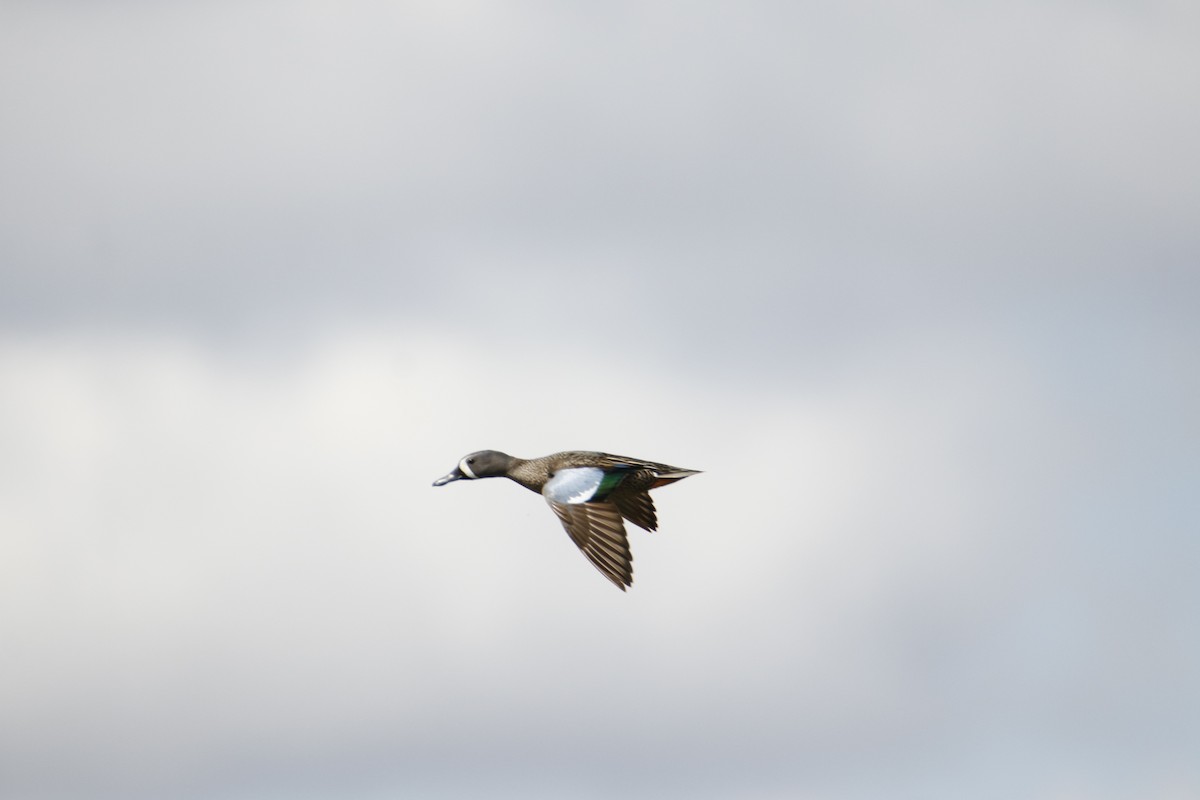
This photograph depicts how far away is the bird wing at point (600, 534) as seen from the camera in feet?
144

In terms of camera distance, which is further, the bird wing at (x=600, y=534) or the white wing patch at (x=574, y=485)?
the white wing patch at (x=574, y=485)

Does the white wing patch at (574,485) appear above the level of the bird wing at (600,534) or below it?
above

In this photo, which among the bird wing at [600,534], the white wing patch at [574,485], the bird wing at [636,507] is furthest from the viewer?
the bird wing at [636,507]

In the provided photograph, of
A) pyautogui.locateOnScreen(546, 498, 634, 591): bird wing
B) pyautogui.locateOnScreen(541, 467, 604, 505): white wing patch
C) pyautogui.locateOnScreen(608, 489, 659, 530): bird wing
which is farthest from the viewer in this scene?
pyautogui.locateOnScreen(608, 489, 659, 530): bird wing

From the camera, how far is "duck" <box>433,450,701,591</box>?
4441 centimetres

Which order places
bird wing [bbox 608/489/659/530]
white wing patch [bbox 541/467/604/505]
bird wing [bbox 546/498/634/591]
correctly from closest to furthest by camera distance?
bird wing [bbox 546/498/634/591] < white wing patch [bbox 541/467/604/505] < bird wing [bbox 608/489/659/530]

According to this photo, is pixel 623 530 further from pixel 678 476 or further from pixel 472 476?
pixel 472 476

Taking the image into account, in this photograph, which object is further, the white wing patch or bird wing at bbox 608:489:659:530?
bird wing at bbox 608:489:659:530

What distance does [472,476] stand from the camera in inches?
1962

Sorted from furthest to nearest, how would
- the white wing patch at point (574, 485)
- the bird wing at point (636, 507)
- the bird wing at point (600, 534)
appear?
1. the bird wing at point (636, 507)
2. the white wing patch at point (574, 485)
3. the bird wing at point (600, 534)

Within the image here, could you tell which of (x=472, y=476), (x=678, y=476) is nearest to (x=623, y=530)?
(x=678, y=476)

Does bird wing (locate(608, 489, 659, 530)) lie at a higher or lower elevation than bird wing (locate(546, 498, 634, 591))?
higher

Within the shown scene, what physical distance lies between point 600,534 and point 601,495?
3.08ft

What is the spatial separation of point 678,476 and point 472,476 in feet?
19.8
